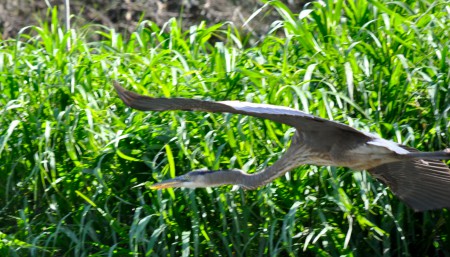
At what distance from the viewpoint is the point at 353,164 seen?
409cm

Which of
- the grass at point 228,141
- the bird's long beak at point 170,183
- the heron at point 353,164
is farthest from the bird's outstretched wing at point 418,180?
the bird's long beak at point 170,183

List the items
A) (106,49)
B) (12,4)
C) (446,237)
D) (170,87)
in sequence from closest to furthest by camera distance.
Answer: (446,237) → (170,87) → (106,49) → (12,4)

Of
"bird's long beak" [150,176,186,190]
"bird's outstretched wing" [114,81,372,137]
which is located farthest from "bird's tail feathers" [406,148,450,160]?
"bird's long beak" [150,176,186,190]

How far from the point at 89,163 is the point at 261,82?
2.59 feet

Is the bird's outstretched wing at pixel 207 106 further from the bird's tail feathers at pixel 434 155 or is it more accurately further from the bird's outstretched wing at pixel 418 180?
the bird's outstretched wing at pixel 418 180

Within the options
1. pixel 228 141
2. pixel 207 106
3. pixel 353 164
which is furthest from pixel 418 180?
pixel 207 106

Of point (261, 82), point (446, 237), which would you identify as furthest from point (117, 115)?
point (446, 237)

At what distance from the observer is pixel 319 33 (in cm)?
499

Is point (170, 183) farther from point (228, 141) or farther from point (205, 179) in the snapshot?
point (228, 141)

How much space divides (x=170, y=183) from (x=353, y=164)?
0.69 metres

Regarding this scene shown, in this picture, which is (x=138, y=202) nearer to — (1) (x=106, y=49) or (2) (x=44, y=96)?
(2) (x=44, y=96)

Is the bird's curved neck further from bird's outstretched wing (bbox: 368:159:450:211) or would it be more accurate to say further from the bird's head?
bird's outstretched wing (bbox: 368:159:450:211)

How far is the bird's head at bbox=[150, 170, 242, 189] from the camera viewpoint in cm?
414

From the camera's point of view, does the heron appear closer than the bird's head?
Yes
